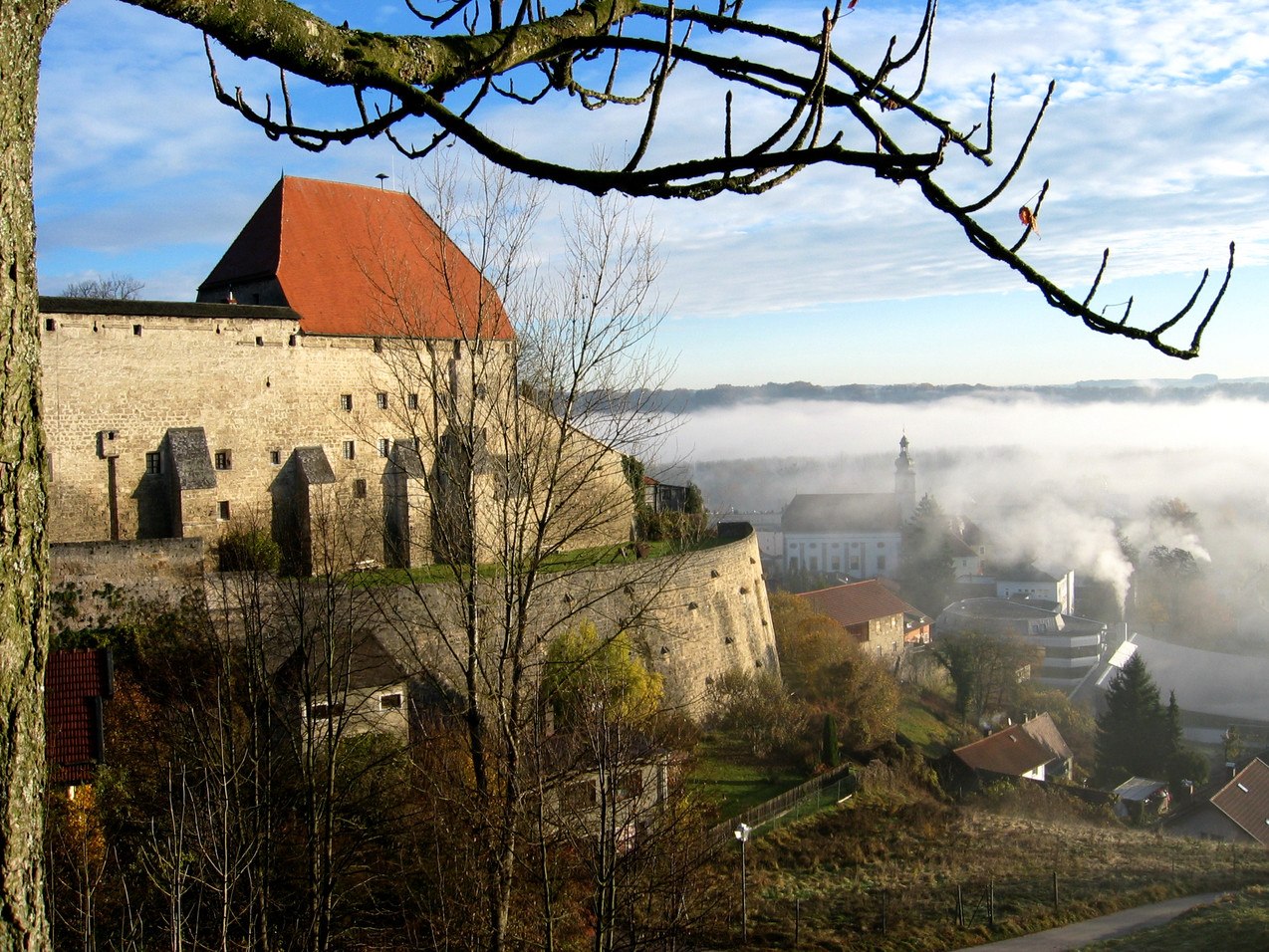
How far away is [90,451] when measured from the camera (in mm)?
19766

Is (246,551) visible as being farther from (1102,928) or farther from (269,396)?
(1102,928)

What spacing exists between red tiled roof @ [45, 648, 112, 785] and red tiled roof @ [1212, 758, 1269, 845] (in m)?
31.3

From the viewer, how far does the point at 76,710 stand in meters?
13.5

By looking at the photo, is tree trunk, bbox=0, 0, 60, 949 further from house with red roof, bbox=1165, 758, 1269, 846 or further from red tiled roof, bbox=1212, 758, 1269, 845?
red tiled roof, bbox=1212, 758, 1269, 845

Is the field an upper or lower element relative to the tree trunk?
lower

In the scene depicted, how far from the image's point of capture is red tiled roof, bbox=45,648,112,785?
1293 cm

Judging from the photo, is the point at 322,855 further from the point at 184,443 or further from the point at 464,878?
the point at 184,443

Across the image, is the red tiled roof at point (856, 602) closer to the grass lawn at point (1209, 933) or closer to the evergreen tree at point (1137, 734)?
the evergreen tree at point (1137, 734)

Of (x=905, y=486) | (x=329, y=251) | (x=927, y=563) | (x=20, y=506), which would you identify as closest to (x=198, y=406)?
(x=329, y=251)

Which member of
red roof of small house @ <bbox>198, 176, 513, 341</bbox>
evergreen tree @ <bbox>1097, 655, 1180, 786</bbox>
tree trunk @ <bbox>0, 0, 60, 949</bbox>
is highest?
red roof of small house @ <bbox>198, 176, 513, 341</bbox>

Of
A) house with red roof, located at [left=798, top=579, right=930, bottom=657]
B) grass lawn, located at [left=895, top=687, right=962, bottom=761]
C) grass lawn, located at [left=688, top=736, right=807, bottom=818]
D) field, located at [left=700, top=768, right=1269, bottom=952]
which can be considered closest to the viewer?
field, located at [left=700, top=768, right=1269, bottom=952]

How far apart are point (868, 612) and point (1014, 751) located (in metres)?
12.8

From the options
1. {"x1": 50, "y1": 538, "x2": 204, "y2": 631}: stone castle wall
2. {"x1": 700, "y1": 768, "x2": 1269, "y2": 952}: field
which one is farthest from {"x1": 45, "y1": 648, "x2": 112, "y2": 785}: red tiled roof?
{"x1": 700, "y1": 768, "x2": 1269, "y2": 952}: field

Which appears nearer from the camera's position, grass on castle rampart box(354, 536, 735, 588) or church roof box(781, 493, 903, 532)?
grass on castle rampart box(354, 536, 735, 588)
